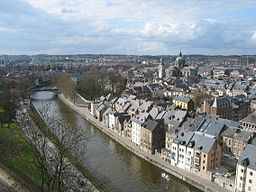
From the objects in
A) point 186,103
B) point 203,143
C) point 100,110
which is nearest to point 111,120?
point 100,110

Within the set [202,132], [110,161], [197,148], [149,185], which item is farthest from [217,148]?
[110,161]

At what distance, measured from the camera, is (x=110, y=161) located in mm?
31266

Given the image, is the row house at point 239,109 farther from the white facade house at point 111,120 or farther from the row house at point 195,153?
the white facade house at point 111,120

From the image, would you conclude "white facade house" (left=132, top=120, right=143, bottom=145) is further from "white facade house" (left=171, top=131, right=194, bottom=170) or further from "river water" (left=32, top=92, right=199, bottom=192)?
"white facade house" (left=171, top=131, right=194, bottom=170)

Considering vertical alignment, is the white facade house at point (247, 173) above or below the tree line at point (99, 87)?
below

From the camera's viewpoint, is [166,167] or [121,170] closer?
[166,167]

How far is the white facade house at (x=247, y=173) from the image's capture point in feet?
70.3

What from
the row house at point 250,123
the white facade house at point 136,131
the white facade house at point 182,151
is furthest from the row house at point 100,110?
the row house at point 250,123

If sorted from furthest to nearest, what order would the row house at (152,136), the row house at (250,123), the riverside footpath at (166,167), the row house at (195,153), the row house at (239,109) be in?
the row house at (239,109) → the row house at (250,123) → the row house at (152,136) → the row house at (195,153) → the riverside footpath at (166,167)

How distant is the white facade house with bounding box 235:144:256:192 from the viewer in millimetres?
21438

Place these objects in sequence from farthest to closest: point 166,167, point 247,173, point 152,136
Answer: point 152,136, point 166,167, point 247,173

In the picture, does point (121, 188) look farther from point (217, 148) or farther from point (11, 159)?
point (11, 159)

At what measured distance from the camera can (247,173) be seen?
71.2 feet

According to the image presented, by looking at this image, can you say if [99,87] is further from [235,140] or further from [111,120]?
[235,140]
